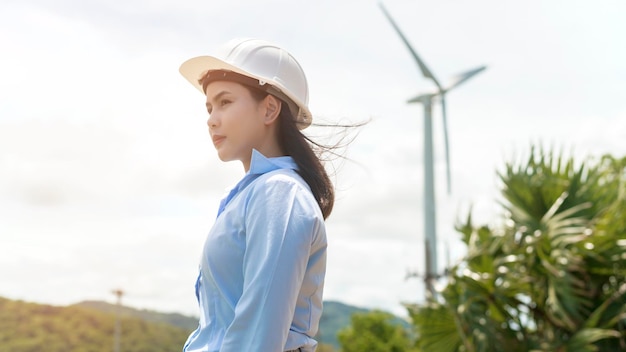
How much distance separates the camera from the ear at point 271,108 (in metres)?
2.65

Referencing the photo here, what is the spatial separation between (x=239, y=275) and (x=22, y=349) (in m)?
78.9

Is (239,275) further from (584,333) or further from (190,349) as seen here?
(584,333)

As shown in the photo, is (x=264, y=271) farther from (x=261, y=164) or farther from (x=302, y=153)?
(x=302, y=153)

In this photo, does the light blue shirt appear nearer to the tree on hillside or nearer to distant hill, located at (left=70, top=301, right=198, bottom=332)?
the tree on hillside

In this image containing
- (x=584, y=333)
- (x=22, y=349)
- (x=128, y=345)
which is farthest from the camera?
(x=128, y=345)

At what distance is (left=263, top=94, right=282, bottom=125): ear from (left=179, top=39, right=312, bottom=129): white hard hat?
0.02 meters

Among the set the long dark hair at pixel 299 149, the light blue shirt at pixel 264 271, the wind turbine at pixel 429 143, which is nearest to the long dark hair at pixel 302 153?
the long dark hair at pixel 299 149

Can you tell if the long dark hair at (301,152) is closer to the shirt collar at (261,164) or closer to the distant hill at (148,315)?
the shirt collar at (261,164)

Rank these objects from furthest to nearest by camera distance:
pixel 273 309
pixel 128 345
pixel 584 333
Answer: pixel 128 345 → pixel 584 333 → pixel 273 309

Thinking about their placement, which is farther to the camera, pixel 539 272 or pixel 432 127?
pixel 432 127

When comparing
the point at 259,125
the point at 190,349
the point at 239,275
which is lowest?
the point at 190,349

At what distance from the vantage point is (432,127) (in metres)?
25.7

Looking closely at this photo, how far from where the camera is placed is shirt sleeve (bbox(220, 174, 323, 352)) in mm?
2211

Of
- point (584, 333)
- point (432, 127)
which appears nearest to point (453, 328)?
point (584, 333)
